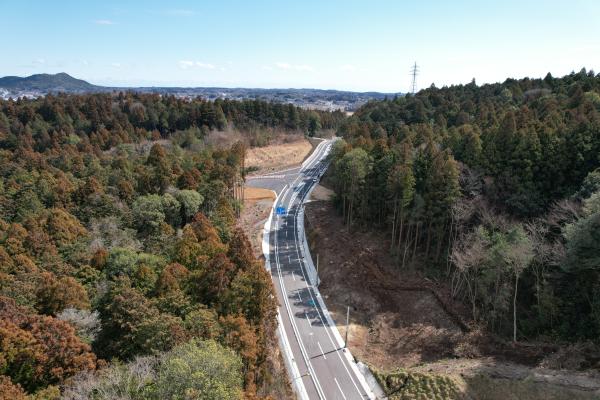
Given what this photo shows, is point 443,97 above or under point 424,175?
above

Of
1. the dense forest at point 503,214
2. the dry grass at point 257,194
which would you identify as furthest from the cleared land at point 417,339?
the dry grass at point 257,194

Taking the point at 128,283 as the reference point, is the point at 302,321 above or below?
below

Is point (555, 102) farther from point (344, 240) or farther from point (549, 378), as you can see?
point (549, 378)

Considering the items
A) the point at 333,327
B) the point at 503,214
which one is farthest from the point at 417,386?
the point at 503,214

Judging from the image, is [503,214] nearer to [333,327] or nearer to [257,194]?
[333,327]

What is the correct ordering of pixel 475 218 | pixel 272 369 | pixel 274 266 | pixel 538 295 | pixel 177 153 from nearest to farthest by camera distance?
pixel 272 369 → pixel 538 295 → pixel 475 218 → pixel 274 266 → pixel 177 153

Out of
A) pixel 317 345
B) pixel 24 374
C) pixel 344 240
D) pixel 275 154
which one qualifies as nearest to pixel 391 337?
pixel 317 345

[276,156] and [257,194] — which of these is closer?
[257,194]

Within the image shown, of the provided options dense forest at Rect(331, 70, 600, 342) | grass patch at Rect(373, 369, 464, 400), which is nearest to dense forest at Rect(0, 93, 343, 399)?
grass patch at Rect(373, 369, 464, 400)
